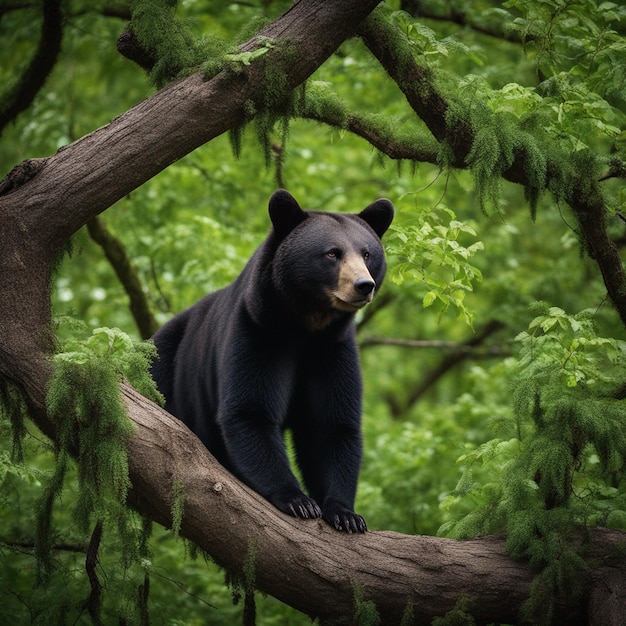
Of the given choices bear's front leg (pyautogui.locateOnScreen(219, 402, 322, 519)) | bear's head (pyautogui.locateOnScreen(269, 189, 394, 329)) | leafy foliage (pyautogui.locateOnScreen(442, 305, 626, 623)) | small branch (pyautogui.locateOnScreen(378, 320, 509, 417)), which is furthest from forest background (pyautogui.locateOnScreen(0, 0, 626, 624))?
bear's front leg (pyautogui.locateOnScreen(219, 402, 322, 519))

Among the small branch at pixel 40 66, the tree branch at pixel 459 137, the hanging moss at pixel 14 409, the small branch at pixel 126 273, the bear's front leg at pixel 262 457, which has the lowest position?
the bear's front leg at pixel 262 457

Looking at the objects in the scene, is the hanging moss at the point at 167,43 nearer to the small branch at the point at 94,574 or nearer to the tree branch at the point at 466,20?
the small branch at the point at 94,574

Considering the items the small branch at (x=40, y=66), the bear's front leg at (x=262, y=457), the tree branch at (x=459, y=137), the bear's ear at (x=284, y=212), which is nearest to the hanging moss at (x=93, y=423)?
the bear's front leg at (x=262, y=457)

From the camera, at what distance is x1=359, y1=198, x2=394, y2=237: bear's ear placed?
587cm

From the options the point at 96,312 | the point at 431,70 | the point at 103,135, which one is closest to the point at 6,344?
the point at 103,135

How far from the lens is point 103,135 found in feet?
14.7

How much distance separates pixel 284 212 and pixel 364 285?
0.87 meters

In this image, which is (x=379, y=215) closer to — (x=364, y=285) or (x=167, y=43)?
(x=364, y=285)

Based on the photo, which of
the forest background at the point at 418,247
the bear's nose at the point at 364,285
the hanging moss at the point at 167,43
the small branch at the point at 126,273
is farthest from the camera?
the small branch at the point at 126,273

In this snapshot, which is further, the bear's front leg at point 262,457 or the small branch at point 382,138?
the small branch at point 382,138

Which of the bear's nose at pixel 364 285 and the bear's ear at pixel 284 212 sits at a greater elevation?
the bear's ear at pixel 284 212

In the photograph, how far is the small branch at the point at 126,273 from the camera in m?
7.89

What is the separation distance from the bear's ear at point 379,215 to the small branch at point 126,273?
2940mm

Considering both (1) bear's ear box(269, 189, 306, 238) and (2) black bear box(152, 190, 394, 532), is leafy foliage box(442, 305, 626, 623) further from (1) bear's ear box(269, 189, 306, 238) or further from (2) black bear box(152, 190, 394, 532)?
(1) bear's ear box(269, 189, 306, 238)
